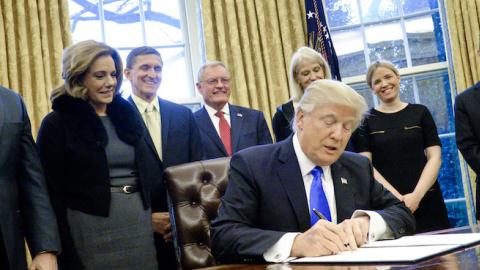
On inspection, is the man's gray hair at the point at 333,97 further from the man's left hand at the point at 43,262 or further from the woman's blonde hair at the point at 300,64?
the woman's blonde hair at the point at 300,64

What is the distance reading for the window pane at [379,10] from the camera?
5824 mm

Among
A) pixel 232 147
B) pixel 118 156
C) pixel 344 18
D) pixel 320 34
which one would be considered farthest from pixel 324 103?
pixel 344 18

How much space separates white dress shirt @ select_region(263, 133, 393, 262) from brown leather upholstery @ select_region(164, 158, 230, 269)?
0.41 metres

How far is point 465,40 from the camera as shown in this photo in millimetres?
5445

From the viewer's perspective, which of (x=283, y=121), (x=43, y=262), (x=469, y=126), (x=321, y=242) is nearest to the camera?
(x=321, y=242)

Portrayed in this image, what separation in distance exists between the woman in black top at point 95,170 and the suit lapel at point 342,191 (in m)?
1.03

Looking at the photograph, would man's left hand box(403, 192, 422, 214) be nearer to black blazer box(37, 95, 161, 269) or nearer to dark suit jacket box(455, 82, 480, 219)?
dark suit jacket box(455, 82, 480, 219)

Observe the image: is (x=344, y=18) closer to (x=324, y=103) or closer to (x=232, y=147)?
(x=232, y=147)

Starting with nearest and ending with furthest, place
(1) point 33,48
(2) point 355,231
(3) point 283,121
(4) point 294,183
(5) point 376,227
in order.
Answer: (2) point 355,231
(5) point 376,227
(4) point 294,183
(3) point 283,121
(1) point 33,48

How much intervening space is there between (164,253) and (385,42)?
343 cm

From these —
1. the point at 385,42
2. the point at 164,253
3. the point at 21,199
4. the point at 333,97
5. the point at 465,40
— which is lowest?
the point at 164,253

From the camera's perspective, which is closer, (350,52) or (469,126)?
(469,126)

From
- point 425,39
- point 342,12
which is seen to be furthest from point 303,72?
point 425,39

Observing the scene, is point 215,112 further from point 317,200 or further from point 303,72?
point 317,200
